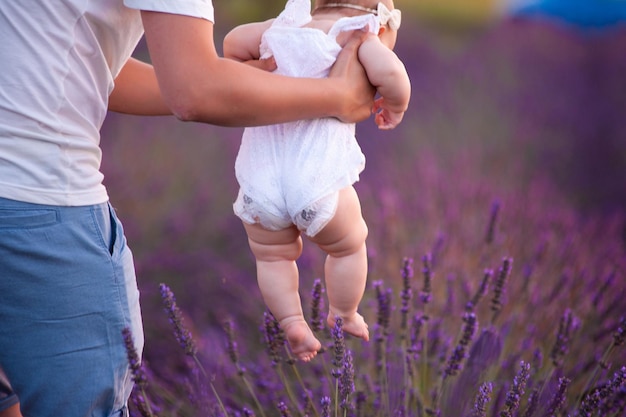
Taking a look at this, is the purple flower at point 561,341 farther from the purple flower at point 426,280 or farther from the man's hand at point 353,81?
the man's hand at point 353,81

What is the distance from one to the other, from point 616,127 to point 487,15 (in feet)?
7.82

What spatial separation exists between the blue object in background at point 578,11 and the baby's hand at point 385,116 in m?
4.98

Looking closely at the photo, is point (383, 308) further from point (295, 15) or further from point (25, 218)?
point (25, 218)

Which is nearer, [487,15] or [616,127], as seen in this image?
[616,127]

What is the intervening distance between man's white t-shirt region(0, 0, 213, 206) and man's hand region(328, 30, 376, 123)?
291mm

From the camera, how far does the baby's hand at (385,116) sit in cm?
166

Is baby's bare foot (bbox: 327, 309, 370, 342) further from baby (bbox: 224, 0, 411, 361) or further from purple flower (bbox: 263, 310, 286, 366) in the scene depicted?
purple flower (bbox: 263, 310, 286, 366)

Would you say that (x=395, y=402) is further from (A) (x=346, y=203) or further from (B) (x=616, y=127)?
(B) (x=616, y=127)

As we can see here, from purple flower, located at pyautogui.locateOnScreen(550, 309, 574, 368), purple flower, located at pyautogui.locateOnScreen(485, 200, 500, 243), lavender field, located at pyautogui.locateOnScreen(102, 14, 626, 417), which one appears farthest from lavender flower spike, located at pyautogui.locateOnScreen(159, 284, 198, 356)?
purple flower, located at pyautogui.locateOnScreen(485, 200, 500, 243)

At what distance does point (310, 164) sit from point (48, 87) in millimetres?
497

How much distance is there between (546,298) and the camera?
2711 mm

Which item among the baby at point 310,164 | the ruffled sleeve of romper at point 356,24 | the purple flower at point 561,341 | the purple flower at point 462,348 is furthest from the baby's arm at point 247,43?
the purple flower at point 561,341

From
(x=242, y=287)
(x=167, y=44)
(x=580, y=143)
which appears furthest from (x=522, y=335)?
(x=580, y=143)

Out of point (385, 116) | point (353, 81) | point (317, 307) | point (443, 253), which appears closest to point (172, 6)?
point (353, 81)
